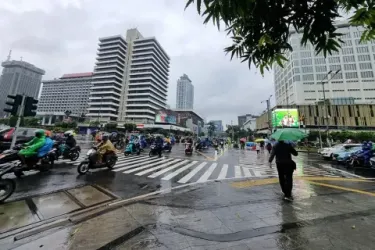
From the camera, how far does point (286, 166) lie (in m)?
5.54

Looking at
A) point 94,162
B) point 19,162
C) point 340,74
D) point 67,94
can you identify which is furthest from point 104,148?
point 67,94

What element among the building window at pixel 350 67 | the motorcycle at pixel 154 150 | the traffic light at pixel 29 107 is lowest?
the motorcycle at pixel 154 150

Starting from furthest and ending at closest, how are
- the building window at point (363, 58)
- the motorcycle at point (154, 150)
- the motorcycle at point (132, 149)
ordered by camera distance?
the building window at point (363, 58) < the motorcycle at point (154, 150) < the motorcycle at point (132, 149)

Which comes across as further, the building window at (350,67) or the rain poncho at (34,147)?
the building window at (350,67)

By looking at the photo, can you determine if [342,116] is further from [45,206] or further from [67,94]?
[67,94]

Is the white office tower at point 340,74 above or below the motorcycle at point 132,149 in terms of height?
above

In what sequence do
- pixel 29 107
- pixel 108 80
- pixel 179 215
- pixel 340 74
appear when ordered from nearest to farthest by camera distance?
pixel 179 215 → pixel 29 107 → pixel 340 74 → pixel 108 80

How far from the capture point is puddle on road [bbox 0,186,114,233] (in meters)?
3.84

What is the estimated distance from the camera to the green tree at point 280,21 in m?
1.75

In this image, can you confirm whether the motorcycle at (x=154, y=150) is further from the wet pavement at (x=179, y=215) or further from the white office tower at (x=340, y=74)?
the white office tower at (x=340, y=74)

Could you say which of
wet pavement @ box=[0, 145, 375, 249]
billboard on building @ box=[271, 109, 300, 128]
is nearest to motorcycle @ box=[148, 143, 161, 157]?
wet pavement @ box=[0, 145, 375, 249]

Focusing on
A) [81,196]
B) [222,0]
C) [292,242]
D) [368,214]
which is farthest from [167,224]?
[368,214]

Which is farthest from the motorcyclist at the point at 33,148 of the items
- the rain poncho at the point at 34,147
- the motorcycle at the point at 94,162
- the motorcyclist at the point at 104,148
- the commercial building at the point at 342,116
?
the commercial building at the point at 342,116

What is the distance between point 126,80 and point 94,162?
4281 inches
